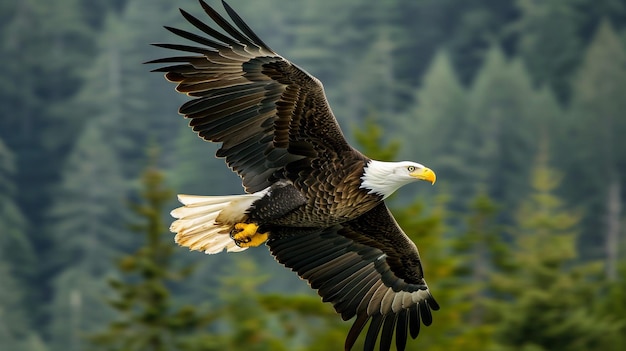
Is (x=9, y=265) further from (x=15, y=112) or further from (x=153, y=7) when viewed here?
(x=153, y=7)

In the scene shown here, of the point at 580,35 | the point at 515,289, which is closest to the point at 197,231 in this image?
the point at 515,289

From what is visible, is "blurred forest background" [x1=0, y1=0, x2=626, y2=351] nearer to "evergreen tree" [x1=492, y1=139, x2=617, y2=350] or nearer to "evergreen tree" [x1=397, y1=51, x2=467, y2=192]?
"evergreen tree" [x1=397, y1=51, x2=467, y2=192]

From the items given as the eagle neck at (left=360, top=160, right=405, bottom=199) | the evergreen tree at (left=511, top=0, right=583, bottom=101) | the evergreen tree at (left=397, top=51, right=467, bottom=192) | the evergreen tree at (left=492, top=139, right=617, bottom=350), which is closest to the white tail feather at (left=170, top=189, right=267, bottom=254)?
the eagle neck at (left=360, top=160, right=405, bottom=199)

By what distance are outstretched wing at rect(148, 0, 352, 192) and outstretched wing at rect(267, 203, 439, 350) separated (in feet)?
2.69

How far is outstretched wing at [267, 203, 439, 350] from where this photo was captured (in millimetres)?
9672

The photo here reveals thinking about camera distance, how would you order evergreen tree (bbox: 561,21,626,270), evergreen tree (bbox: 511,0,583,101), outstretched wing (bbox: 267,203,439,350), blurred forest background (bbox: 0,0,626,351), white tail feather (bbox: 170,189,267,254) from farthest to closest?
evergreen tree (bbox: 511,0,583,101) → evergreen tree (bbox: 561,21,626,270) → blurred forest background (bbox: 0,0,626,351) → outstretched wing (bbox: 267,203,439,350) → white tail feather (bbox: 170,189,267,254)

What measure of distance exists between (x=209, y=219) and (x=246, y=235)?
27 cm

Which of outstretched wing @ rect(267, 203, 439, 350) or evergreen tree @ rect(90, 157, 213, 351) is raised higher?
evergreen tree @ rect(90, 157, 213, 351)

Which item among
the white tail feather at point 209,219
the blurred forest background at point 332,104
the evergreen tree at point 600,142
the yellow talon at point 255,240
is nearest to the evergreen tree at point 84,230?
the blurred forest background at point 332,104

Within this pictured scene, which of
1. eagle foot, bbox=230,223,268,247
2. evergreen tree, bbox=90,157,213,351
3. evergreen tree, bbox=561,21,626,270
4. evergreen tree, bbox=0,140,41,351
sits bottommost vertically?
eagle foot, bbox=230,223,268,247

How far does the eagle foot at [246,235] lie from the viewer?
906 cm

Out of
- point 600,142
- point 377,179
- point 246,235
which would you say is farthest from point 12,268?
point 377,179

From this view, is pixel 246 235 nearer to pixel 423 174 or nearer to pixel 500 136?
pixel 423 174

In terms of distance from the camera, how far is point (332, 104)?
203ft
